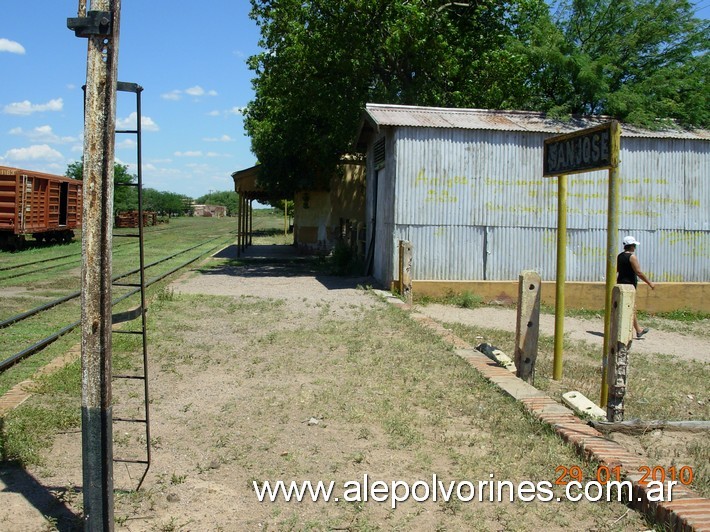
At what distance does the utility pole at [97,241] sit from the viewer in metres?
3.59

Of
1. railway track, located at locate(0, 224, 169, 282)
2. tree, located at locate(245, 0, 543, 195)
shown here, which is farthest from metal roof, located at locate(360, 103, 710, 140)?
railway track, located at locate(0, 224, 169, 282)

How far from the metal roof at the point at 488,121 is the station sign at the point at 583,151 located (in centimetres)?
702

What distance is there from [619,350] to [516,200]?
9292 mm

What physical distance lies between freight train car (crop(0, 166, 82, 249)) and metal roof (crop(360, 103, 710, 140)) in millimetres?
14224

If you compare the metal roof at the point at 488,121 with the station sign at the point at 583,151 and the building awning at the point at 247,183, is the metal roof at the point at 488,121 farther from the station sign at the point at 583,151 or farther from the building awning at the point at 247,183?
the building awning at the point at 247,183

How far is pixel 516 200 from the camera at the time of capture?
573 inches

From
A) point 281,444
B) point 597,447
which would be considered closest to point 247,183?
point 281,444

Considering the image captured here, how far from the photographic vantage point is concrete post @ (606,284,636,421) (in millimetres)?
5488

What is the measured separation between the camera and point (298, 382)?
23.2ft

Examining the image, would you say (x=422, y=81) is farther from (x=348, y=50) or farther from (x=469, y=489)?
(x=469, y=489)

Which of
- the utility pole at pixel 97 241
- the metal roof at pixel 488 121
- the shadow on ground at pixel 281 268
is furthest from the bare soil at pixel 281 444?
the shadow on ground at pixel 281 268

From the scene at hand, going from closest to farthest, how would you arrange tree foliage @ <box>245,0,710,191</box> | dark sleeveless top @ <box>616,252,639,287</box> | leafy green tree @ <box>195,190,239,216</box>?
dark sleeveless top @ <box>616,252,639,287</box> → tree foliage @ <box>245,0,710,191</box> → leafy green tree @ <box>195,190,239,216</box>

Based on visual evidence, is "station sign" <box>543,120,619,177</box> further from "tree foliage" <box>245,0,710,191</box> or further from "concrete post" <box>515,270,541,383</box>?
"tree foliage" <box>245,0,710,191</box>

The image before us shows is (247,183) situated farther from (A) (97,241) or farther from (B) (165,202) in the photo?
(B) (165,202)
